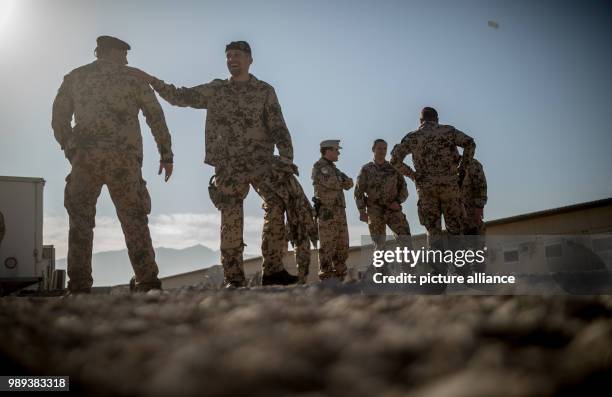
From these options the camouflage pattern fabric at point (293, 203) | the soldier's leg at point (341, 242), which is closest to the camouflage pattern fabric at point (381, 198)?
the soldier's leg at point (341, 242)

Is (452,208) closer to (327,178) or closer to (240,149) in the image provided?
(327,178)

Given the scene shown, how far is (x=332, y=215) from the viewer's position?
8.03 metres

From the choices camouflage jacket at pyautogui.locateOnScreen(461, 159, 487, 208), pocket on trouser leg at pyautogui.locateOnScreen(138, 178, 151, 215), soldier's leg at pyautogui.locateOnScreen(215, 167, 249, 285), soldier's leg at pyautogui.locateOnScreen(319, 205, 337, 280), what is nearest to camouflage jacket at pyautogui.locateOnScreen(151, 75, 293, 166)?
soldier's leg at pyautogui.locateOnScreen(215, 167, 249, 285)

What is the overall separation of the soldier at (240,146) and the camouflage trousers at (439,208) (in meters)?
2.06

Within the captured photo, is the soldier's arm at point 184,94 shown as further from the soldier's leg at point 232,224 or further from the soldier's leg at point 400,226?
the soldier's leg at point 400,226

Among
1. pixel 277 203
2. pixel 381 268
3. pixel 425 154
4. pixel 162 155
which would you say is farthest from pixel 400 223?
pixel 162 155

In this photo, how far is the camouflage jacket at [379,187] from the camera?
26.8ft

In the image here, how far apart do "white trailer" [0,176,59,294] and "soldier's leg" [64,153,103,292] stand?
6946 millimetres

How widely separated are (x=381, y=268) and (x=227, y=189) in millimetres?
3375

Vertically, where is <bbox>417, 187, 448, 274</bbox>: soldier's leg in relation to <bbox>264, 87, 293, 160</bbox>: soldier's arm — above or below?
below

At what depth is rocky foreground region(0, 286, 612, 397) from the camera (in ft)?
2.85

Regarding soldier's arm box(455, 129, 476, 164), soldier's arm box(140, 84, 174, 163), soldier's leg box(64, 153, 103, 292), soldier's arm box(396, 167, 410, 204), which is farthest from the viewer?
soldier's arm box(396, 167, 410, 204)

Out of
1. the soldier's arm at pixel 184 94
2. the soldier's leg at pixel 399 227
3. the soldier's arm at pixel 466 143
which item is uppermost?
the soldier's arm at pixel 184 94

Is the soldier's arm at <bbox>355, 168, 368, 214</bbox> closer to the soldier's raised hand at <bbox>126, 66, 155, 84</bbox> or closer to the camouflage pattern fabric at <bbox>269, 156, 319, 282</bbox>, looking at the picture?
the camouflage pattern fabric at <bbox>269, 156, 319, 282</bbox>
